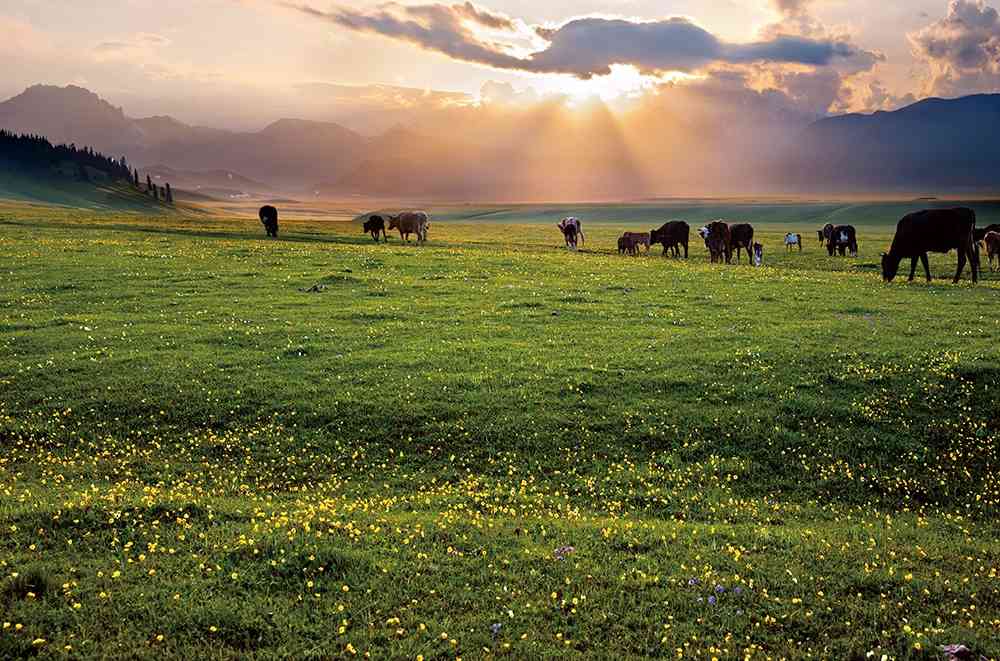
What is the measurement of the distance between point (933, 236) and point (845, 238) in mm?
27573

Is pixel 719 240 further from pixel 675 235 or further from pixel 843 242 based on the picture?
pixel 843 242

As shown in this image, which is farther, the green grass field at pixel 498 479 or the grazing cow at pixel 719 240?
the grazing cow at pixel 719 240

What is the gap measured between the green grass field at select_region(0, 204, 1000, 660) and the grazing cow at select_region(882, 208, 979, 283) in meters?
9.27

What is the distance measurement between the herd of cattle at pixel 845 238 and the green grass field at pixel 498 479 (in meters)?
9.41

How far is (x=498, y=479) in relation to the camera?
13.2m

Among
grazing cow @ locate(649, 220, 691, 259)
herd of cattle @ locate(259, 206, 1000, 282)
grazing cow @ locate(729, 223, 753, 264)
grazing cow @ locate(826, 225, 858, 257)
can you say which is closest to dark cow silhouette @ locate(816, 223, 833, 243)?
herd of cattle @ locate(259, 206, 1000, 282)

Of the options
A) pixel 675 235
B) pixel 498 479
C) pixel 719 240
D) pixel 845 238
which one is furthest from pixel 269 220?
pixel 498 479

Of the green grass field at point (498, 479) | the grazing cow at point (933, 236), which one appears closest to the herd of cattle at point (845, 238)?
the grazing cow at point (933, 236)

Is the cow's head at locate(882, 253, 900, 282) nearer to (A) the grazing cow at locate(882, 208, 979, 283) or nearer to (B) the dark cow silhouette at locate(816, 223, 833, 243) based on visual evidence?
(A) the grazing cow at locate(882, 208, 979, 283)

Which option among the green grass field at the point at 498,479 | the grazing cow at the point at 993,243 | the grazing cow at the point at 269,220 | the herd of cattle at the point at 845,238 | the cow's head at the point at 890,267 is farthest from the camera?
the grazing cow at the point at 269,220

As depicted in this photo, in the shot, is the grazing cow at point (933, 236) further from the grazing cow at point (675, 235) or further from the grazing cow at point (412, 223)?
the grazing cow at point (412, 223)

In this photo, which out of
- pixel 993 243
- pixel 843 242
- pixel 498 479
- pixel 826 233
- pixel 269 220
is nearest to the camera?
pixel 498 479

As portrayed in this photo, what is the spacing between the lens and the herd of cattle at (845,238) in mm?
33938

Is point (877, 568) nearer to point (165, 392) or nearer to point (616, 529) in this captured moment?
point (616, 529)
